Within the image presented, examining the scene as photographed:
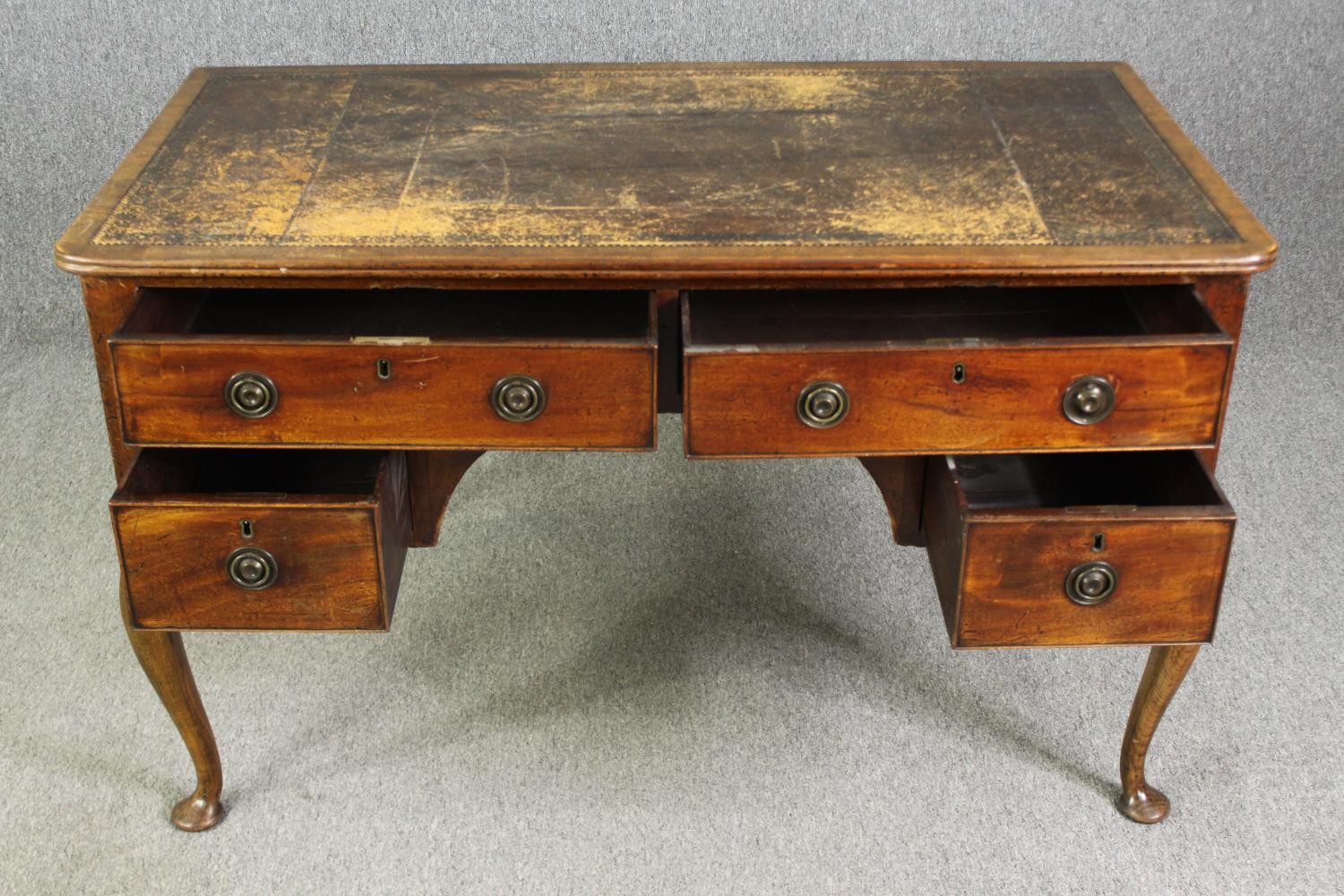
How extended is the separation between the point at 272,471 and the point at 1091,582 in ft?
2.79

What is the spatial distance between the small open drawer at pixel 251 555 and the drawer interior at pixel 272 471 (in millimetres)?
30

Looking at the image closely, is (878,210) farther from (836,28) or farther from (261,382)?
(836,28)

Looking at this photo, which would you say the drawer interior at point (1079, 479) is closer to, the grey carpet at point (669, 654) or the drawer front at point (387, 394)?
the grey carpet at point (669, 654)

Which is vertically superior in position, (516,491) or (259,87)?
(259,87)

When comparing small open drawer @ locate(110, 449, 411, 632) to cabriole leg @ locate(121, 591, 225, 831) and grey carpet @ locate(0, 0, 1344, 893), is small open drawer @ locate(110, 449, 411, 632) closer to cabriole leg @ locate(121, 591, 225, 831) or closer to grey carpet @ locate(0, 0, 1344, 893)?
cabriole leg @ locate(121, 591, 225, 831)

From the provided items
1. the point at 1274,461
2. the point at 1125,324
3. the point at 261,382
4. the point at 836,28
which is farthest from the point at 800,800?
the point at 836,28

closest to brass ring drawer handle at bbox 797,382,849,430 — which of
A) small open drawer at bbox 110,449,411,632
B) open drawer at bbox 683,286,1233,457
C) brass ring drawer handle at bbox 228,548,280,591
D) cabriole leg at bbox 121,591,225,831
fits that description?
open drawer at bbox 683,286,1233,457

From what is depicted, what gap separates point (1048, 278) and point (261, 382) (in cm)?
70

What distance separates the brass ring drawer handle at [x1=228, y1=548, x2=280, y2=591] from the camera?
167 cm

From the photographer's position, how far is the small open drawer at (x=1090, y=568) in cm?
165

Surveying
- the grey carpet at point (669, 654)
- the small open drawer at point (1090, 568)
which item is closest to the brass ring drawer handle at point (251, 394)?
the grey carpet at point (669, 654)

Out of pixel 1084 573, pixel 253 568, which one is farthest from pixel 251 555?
pixel 1084 573

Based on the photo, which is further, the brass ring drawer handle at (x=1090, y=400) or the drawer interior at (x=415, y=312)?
the drawer interior at (x=415, y=312)

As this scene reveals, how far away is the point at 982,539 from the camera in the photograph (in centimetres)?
167
